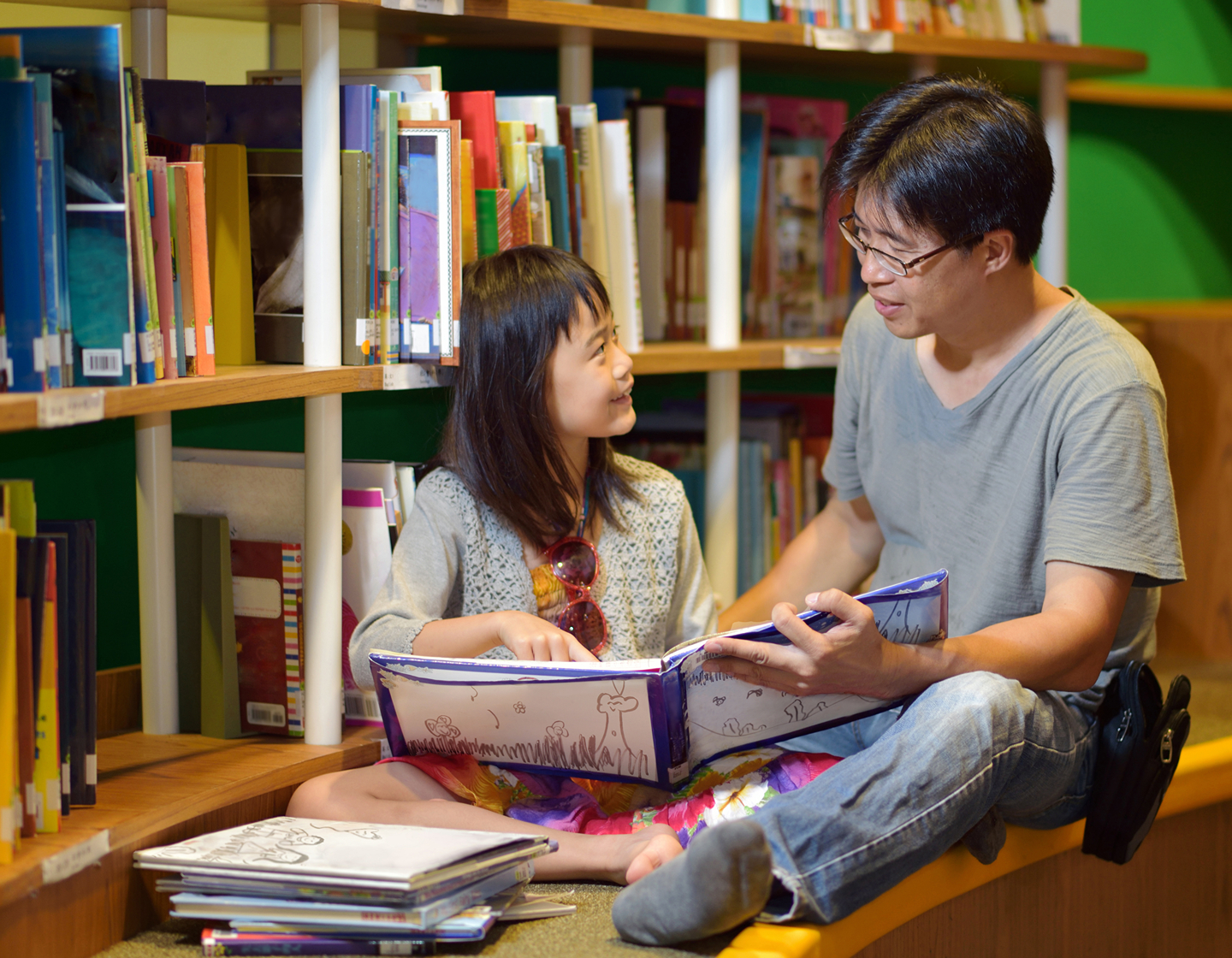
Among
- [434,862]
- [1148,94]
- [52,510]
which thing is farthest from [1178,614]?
[52,510]

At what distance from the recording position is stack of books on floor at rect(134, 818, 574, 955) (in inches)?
43.8

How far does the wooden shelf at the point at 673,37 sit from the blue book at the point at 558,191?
0.53ft

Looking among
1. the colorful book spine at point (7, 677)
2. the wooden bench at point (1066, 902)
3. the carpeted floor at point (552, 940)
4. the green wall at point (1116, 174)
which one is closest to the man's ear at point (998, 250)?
the wooden bench at point (1066, 902)

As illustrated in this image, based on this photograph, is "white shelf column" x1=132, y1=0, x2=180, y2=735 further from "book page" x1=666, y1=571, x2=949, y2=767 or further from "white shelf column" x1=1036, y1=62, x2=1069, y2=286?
"white shelf column" x1=1036, y1=62, x2=1069, y2=286

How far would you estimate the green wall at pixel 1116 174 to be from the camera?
2.07 m

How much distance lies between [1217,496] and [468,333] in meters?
1.54

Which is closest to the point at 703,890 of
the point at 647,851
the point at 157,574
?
the point at 647,851

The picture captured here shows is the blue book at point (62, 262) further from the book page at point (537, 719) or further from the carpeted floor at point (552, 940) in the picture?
the carpeted floor at point (552, 940)

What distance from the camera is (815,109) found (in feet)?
7.58

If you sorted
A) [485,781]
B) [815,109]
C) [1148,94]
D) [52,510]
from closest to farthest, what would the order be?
[485,781]
[52,510]
[815,109]
[1148,94]

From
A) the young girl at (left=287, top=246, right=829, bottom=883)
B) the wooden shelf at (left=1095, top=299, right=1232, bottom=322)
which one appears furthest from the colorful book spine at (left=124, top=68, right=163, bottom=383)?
the wooden shelf at (left=1095, top=299, right=1232, bottom=322)

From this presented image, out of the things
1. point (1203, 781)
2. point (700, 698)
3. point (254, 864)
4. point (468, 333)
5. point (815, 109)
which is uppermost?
point (815, 109)

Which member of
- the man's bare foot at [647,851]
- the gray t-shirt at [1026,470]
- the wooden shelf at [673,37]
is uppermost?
the wooden shelf at [673,37]

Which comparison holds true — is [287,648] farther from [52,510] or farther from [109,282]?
[109,282]
